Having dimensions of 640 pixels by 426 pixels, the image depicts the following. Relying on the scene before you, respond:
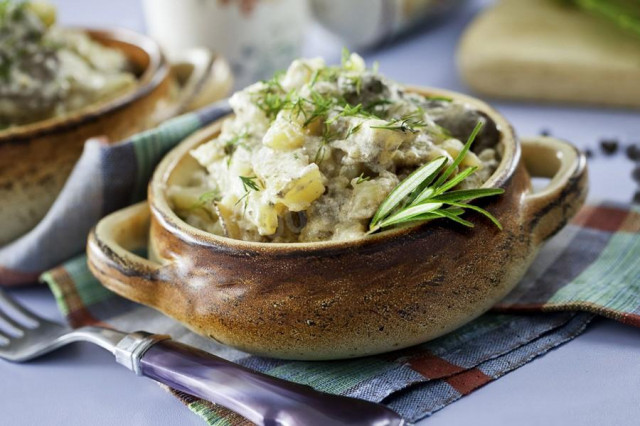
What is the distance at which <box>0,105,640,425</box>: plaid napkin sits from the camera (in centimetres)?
163

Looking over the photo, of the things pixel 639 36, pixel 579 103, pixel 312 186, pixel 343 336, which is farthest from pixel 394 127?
pixel 639 36

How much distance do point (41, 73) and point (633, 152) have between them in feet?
5.54

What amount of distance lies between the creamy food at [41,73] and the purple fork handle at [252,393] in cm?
100

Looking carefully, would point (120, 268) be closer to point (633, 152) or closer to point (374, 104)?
point (374, 104)

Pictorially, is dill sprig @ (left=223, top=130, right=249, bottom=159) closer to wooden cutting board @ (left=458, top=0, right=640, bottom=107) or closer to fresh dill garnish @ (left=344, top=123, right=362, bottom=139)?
fresh dill garnish @ (left=344, top=123, right=362, bottom=139)

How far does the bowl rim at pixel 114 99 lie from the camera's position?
2168 millimetres

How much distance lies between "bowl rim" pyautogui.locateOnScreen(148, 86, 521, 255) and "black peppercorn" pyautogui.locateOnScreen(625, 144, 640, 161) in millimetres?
732

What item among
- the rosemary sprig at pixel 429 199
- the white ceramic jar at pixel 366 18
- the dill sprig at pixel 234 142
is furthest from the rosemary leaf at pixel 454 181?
the white ceramic jar at pixel 366 18

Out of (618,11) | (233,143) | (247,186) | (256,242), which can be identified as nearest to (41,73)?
(233,143)

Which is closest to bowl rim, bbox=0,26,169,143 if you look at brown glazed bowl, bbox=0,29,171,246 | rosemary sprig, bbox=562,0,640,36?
brown glazed bowl, bbox=0,29,171,246

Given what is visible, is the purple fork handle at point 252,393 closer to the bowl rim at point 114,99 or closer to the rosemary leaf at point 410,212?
the rosemary leaf at point 410,212

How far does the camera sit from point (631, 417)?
4.96 ft

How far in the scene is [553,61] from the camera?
301 cm

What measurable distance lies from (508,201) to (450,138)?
0.66 feet
